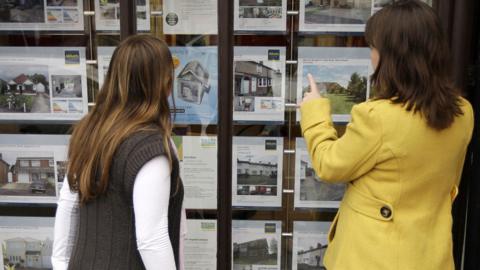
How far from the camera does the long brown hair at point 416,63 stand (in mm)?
1855

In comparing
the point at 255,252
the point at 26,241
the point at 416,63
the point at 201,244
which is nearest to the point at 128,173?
the point at 416,63

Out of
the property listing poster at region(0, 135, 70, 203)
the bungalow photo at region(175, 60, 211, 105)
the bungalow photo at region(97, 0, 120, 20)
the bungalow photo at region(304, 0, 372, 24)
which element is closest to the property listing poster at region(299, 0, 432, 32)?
the bungalow photo at region(304, 0, 372, 24)

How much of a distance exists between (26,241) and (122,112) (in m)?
2.07

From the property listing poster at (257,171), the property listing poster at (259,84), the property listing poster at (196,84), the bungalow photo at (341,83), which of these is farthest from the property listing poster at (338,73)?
the property listing poster at (196,84)

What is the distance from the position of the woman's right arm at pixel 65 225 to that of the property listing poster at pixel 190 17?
1443 mm

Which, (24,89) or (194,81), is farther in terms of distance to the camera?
(24,89)

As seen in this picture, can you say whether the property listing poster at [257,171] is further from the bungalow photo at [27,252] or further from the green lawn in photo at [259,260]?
the bungalow photo at [27,252]

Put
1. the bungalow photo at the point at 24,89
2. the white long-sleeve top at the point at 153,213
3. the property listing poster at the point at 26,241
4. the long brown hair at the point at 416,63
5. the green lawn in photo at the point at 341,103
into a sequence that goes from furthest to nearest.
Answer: the property listing poster at the point at 26,241
the bungalow photo at the point at 24,89
the green lawn in photo at the point at 341,103
the long brown hair at the point at 416,63
the white long-sleeve top at the point at 153,213

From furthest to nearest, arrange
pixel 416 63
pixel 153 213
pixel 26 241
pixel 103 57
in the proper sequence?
1. pixel 26 241
2. pixel 103 57
3. pixel 416 63
4. pixel 153 213

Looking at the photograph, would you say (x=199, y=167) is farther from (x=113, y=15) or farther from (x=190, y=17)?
(x=113, y=15)

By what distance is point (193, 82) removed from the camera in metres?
3.16

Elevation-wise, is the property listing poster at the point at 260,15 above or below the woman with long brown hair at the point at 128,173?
above

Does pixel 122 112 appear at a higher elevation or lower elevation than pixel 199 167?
higher

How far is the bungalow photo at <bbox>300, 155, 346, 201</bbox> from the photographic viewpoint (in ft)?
10.6
